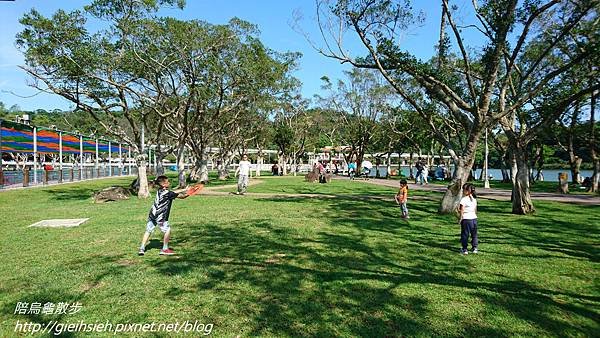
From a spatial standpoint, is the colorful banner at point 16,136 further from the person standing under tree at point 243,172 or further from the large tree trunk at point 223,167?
the person standing under tree at point 243,172

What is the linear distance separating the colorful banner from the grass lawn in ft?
56.4

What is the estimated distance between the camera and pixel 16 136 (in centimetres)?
2647

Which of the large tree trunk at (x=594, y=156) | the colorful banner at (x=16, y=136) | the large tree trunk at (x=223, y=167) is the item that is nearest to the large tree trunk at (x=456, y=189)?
the large tree trunk at (x=594, y=156)

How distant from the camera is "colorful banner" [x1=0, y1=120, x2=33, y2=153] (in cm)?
2388

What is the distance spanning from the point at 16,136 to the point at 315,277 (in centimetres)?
2853

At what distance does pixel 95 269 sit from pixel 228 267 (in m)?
1.97

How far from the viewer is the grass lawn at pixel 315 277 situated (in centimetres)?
418

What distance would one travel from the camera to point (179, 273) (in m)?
5.74

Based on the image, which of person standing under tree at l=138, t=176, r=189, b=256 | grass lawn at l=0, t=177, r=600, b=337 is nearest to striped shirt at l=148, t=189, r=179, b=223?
person standing under tree at l=138, t=176, r=189, b=256

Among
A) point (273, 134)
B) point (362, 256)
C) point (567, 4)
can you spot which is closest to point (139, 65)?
point (362, 256)

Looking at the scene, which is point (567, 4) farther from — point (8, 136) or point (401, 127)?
point (8, 136)

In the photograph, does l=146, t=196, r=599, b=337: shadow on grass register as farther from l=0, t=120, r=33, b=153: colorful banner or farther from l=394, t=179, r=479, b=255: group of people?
l=0, t=120, r=33, b=153: colorful banner

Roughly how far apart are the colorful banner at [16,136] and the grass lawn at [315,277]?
1721cm

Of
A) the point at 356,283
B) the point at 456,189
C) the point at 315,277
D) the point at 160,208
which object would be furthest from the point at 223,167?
the point at 356,283
